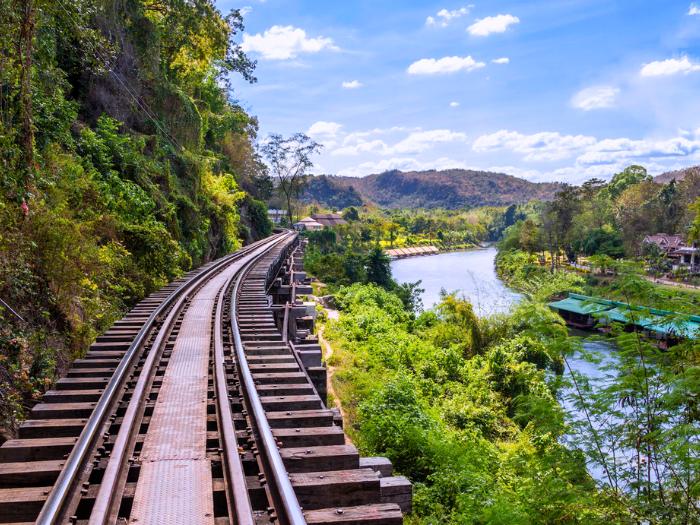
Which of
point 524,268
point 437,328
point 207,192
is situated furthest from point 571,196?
point 207,192

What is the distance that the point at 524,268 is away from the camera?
53906 mm

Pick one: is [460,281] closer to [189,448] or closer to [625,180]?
[625,180]

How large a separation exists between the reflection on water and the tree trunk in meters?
28.3

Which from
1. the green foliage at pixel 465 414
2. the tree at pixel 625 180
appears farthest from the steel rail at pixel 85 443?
the tree at pixel 625 180

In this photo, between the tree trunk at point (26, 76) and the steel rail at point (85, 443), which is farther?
the tree trunk at point (26, 76)

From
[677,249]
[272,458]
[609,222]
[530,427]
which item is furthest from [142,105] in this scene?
[609,222]

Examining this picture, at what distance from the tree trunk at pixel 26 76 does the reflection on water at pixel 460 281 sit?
28347 mm

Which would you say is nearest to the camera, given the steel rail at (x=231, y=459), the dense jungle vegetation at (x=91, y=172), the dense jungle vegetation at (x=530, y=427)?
the steel rail at (x=231, y=459)

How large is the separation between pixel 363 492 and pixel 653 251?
50.2 meters

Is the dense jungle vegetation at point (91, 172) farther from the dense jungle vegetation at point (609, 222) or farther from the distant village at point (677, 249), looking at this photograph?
the distant village at point (677, 249)

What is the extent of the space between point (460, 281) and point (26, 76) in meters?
49.8

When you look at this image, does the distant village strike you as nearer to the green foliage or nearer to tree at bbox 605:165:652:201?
tree at bbox 605:165:652:201

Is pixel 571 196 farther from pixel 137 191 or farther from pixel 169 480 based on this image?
pixel 169 480

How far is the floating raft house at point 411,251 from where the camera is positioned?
91312 millimetres
